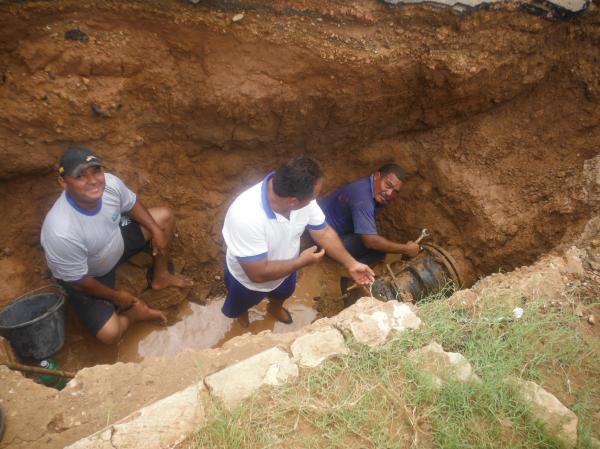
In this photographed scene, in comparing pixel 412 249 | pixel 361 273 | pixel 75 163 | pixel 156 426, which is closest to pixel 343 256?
pixel 361 273

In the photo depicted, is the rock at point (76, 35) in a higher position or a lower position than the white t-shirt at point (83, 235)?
higher

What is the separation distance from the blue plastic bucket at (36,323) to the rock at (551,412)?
10.2 ft

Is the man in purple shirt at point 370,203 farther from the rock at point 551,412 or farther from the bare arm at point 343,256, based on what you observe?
the rock at point 551,412

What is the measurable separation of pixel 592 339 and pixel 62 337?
373cm

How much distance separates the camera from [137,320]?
12.1ft

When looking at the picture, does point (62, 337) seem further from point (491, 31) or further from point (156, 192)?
point (491, 31)

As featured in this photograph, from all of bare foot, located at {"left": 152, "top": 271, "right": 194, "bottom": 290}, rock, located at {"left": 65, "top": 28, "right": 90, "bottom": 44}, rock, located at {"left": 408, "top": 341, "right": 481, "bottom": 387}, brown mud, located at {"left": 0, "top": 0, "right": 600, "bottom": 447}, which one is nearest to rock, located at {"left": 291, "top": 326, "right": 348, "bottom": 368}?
rock, located at {"left": 408, "top": 341, "right": 481, "bottom": 387}

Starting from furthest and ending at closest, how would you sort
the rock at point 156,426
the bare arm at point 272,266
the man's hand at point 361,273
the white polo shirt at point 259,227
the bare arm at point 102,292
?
the man's hand at point 361,273 < the bare arm at point 102,292 < the bare arm at point 272,266 < the white polo shirt at point 259,227 < the rock at point 156,426

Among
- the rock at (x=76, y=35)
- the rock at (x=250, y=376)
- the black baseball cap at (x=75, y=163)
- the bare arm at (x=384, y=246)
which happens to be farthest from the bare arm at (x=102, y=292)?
the bare arm at (x=384, y=246)

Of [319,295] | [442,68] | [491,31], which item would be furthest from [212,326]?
[491,31]

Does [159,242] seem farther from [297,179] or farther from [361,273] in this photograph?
[361,273]

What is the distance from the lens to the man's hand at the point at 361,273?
10.2ft

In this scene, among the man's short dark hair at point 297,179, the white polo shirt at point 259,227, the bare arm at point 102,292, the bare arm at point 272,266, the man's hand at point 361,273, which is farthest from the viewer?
the man's hand at point 361,273

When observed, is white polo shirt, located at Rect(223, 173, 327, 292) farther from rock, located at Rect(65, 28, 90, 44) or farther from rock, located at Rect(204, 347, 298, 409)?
rock, located at Rect(65, 28, 90, 44)
